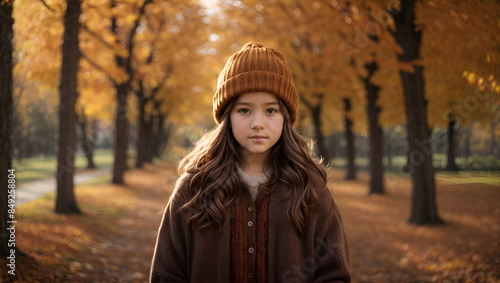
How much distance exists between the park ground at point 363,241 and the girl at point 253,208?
0.64 metres

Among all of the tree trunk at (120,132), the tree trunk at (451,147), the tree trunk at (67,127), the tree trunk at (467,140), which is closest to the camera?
the tree trunk at (67,127)

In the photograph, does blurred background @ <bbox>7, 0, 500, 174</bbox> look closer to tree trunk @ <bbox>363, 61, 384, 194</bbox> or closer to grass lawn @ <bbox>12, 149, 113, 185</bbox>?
tree trunk @ <bbox>363, 61, 384, 194</bbox>

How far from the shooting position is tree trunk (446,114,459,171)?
9177 mm

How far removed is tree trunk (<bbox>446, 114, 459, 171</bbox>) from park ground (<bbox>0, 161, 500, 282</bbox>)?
1.21 feet

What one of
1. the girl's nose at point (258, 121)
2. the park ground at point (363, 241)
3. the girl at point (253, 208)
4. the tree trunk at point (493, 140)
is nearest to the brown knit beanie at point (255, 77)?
the girl at point (253, 208)

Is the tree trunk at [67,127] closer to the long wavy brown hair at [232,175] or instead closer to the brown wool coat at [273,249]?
the long wavy brown hair at [232,175]

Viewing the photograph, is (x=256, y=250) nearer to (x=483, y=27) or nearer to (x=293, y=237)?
(x=293, y=237)

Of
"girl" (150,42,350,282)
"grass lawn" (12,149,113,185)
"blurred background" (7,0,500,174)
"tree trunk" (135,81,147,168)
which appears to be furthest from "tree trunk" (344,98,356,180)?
"girl" (150,42,350,282)

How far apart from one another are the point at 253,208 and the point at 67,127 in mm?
7083

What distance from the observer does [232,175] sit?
94.7 inches

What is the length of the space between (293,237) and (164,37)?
1499 centimetres

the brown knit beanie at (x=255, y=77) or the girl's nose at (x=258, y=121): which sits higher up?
the brown knit beanie at (x=255, y=77)

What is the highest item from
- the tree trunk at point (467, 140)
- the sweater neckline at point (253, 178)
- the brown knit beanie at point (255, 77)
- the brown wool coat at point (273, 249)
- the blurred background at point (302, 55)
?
the blurred background at point (302, 55)

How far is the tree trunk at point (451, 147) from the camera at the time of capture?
9.18 metres
